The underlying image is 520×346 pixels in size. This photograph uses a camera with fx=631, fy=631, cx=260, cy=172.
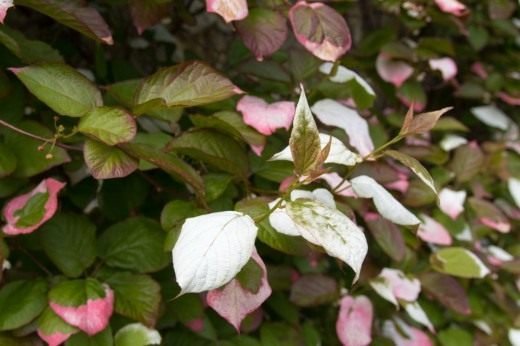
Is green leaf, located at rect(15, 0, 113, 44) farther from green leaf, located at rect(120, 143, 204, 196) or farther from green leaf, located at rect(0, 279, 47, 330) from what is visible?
green leaf, located at rect(0, 279, 47, 330)

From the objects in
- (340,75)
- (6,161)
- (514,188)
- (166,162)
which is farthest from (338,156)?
(514,188)

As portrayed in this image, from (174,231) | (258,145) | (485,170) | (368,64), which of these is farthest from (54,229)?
(485,170)

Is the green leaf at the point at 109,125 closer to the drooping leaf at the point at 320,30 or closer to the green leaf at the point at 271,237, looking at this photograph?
the green leaf at the point at 271,237

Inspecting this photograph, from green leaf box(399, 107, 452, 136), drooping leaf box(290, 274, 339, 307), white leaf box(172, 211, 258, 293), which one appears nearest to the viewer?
white leaf box(172, 211, 258, 293)

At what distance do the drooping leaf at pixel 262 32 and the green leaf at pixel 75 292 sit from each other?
413 mm

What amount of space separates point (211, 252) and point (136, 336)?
316 mm

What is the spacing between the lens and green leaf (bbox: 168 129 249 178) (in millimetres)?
861

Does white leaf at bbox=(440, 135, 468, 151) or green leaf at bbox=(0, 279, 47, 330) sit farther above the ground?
green leaf at bbox=(0, 279, 47, 330)

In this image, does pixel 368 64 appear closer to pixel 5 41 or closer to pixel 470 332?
pixel 470 332

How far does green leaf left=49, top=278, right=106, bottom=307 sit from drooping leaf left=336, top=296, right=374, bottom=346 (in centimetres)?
42

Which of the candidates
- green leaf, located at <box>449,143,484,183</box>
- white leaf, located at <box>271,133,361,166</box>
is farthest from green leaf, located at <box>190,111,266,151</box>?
green leaf, located at <box>449,143,484,183</box>

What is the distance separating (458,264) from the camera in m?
1.23

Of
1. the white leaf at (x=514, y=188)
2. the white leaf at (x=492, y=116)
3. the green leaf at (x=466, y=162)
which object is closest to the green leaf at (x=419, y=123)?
the green leaf at (x=466, y=162)

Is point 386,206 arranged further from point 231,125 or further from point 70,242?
point 70,242
